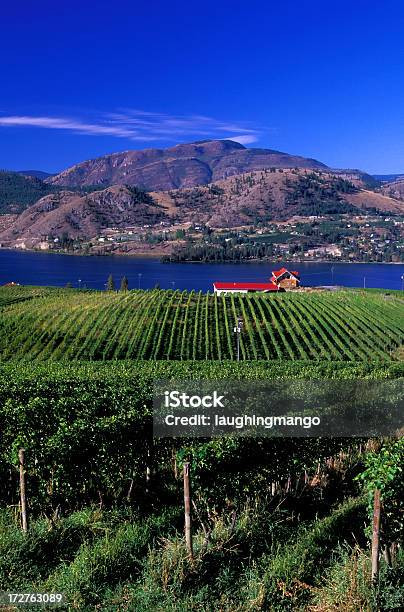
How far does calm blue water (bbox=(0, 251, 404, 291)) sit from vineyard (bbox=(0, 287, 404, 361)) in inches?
2750

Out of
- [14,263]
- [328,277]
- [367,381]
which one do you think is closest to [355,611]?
[367,381]

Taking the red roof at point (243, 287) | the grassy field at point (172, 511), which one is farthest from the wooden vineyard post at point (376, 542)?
the red roof at point (243, 287)

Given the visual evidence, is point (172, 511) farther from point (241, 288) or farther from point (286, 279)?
point (286, 279)

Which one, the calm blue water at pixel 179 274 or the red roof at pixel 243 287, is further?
the calm blue water at pixel 179 274

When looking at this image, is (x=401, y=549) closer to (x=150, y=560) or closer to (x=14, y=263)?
(x=150, y=560)

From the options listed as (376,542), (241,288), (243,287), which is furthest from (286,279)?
(376,542)

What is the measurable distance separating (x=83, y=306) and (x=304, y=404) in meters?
43.2

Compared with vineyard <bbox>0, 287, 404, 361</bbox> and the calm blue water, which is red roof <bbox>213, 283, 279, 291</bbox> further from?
the calm blue water

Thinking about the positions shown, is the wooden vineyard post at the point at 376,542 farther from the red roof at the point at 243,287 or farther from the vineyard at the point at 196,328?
the red roof at the point at 243,287
